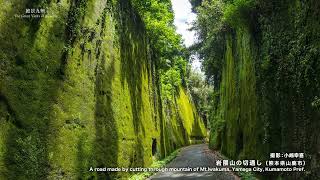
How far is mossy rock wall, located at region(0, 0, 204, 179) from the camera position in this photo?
6.94 metres

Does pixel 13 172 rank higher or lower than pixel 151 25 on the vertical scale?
lower

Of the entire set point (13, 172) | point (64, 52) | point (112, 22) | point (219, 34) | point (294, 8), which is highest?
point (219, 34)

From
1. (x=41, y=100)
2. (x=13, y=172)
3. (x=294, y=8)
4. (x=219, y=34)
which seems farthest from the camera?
(x=219, y=34)

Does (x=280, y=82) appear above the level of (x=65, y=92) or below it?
above

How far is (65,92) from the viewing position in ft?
28.3

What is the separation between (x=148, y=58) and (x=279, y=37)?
10.8m

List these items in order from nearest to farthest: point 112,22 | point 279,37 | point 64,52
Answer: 1. point 64,52
2. point 279,37
3. point 112,22

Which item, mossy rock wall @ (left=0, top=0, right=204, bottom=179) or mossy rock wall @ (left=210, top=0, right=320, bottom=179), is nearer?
mossy rock wall @ (left=0, top=0, right=204, bottom=179)

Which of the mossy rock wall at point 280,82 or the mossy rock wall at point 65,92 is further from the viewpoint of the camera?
the mossy rock wall at point 280,82

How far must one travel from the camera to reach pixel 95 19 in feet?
35.6

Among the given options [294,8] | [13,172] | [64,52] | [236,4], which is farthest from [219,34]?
[13,172]

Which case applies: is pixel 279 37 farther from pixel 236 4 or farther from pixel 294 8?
pixel 236 4

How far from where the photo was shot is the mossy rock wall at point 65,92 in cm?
694

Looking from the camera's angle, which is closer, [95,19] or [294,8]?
[294,8]
